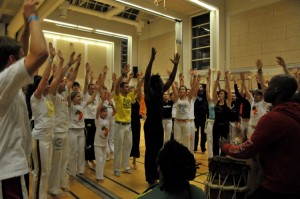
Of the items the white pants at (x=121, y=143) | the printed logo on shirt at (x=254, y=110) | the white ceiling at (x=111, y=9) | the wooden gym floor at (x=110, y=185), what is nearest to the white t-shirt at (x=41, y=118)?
the wooden gym floor at (x=110, y=185)

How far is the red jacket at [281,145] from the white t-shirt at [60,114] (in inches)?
106

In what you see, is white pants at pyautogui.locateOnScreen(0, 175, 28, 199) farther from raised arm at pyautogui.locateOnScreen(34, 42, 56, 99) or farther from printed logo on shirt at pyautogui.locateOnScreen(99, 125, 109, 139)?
printed logo on shirt at pyautogui.locateOnScreen(99, 125, 109, 139)

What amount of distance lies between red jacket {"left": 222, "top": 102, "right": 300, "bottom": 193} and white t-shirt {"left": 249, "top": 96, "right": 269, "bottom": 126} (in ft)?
12.1

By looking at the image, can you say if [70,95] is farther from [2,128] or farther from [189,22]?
[189,22]

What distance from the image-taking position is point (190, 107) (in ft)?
20.0

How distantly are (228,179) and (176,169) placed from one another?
115 cm

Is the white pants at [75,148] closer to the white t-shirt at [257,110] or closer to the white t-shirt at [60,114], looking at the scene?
the white t-shirt at [60,114]

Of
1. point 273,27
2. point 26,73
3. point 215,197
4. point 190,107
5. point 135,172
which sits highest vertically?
point 273,27

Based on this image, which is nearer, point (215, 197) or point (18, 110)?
point (18, 110)

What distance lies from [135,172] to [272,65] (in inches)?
261

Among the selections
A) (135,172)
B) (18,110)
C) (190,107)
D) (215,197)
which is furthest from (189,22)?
(18,110)

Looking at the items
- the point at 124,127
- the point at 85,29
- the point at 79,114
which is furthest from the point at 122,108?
the point at 85,29

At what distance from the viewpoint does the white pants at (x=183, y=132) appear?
19.7 feet

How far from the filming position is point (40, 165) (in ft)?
10.1
